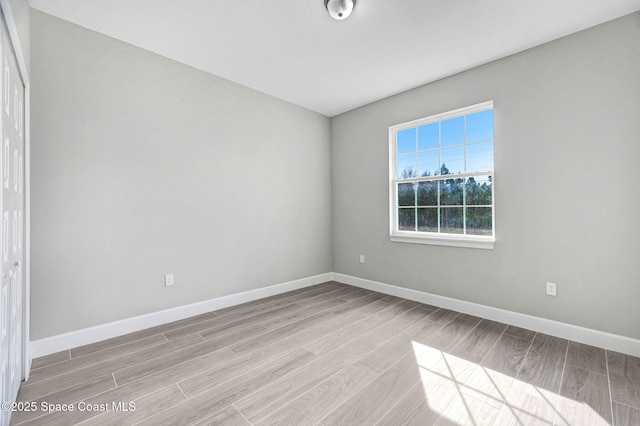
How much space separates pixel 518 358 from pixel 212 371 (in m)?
2.31

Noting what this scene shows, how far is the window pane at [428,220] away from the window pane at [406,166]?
52 centimetres

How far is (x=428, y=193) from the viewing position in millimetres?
3613

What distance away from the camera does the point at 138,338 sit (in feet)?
8.41

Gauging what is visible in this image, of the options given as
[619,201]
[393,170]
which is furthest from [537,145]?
[393,170]

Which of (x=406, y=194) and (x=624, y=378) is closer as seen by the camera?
(x=624, y=378)

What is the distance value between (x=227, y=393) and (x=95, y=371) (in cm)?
106

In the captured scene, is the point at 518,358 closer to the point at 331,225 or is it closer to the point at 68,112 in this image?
the point at 331,225

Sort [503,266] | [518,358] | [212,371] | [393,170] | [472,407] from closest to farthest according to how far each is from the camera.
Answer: [472,407], [212,371], [518,358], [503,266], [393,170]

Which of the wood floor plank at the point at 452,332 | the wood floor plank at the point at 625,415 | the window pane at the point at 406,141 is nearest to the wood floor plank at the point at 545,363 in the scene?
the wood floor plank at the point at 625,415

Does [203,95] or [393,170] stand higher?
[203,95]

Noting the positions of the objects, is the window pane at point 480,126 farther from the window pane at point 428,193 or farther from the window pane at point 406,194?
the window pane at point 406,194

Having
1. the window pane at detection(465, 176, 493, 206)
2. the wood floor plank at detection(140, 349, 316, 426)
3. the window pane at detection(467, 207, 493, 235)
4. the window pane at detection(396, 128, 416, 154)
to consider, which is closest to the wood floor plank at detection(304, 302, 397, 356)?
the wood floor plank at detection(140, 349, 316, 426)

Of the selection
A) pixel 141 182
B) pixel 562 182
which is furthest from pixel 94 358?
pixel 562 182

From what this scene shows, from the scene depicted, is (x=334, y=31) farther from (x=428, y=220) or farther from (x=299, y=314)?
(x=299, y=314)
